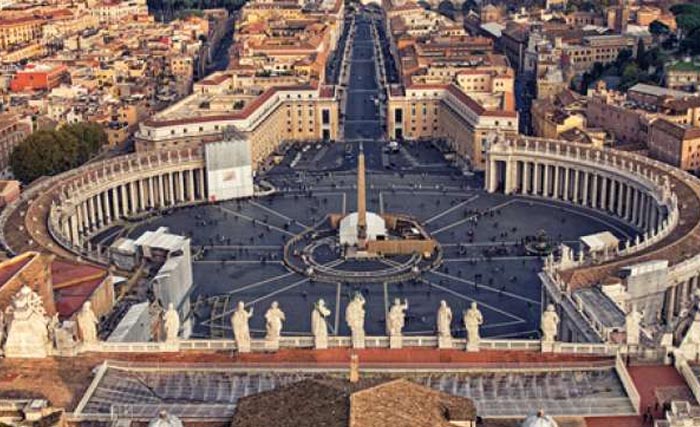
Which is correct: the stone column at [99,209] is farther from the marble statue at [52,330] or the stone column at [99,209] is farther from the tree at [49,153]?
the marble statue at [52,330]

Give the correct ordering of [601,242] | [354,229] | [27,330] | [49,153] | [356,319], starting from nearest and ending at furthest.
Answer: [27,330]
[356,319]
[601,242]
[354,229]
[49,153]

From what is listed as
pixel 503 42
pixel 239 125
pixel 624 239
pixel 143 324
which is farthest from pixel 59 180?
pixel 503 42

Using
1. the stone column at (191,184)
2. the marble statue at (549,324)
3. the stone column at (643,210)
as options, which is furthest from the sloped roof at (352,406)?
the stone column at (191,184)

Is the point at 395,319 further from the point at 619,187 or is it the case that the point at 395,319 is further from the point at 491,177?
the point at 491,177

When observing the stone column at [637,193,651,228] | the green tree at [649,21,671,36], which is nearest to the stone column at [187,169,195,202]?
the stone column at [637,193,651,228]

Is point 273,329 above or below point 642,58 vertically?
above

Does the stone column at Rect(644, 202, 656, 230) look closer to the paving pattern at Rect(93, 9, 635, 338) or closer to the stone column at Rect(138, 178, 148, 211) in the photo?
the paving pattern at Rect(93, 9, 635, 338)

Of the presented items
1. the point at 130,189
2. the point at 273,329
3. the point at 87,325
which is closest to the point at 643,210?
the point at 130,189
